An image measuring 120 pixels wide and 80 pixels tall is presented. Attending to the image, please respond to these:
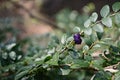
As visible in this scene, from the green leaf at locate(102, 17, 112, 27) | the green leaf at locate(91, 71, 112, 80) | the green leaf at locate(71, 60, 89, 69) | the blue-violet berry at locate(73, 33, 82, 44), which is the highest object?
the green leaf at locate(102, 17, 112, 27)

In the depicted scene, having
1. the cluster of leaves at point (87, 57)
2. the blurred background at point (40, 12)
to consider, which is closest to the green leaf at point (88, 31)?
the cluster of leaves at point (87, 57)

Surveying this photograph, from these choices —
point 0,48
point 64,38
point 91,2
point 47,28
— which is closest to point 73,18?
point 91,2

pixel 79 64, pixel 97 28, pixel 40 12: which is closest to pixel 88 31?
pixel 97 28

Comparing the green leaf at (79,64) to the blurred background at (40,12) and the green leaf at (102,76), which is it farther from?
the blurred background at (40,12)

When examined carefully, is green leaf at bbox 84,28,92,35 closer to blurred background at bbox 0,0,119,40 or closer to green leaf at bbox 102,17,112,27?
green leaf at bbox 102,17,112,27

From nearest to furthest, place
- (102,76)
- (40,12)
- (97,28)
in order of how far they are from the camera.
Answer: (102,76), (97,28), (40,12)

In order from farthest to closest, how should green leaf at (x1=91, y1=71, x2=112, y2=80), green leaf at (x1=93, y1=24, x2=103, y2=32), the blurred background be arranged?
the blurred background → green leaf at (x1=93, y1=24, x2=103, y2=32) → green leaf at (x1=91, y1=71, x2=112, y2=80)

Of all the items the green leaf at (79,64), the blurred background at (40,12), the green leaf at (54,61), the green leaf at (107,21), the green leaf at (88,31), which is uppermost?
the blurred background at (40,12)

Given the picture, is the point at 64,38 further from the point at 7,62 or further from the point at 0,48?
the point at 0,48


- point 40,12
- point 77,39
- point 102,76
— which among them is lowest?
point 102,76

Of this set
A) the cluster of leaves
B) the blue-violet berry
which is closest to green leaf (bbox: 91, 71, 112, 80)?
the cluster of leaves

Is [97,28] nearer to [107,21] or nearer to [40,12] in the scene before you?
[107,21]
